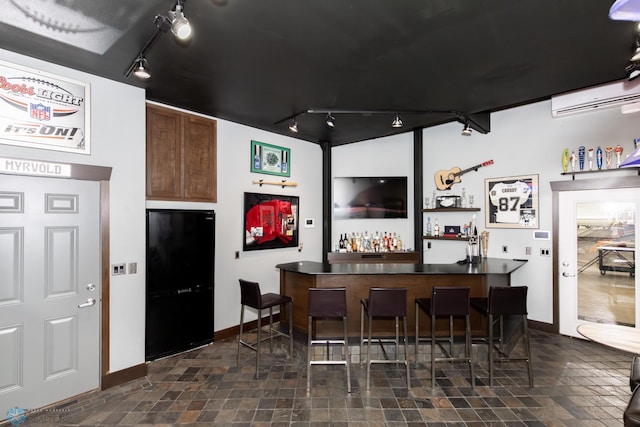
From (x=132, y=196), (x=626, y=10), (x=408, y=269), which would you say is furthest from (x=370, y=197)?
(x=626, y=10)

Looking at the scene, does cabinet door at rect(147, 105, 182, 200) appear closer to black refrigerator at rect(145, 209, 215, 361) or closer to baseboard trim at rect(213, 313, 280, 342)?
black refrigerator at rect(145, 209, 215, 361)

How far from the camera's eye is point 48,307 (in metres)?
2.73

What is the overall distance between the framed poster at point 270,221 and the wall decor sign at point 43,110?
2207 millimetres

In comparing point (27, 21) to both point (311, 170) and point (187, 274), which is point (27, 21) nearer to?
point (187, 274)

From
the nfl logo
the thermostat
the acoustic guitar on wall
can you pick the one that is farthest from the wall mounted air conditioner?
the nfl logo

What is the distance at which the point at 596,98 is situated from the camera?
3.77 metres

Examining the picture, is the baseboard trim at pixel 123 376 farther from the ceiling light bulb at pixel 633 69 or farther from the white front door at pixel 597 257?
the ceiling light bulb at pixel 633 69

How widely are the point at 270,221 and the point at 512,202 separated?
372cm

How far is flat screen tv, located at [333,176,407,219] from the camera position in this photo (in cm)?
561

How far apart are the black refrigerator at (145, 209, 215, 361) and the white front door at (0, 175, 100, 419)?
0.57 metres

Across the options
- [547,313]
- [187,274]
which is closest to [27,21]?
[187,274]

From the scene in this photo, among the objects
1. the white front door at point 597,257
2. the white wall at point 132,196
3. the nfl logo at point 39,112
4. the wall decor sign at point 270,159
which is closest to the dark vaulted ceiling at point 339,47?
the white wall at point 132,196

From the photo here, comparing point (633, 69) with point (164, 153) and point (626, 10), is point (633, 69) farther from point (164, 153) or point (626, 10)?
point (164, 153)

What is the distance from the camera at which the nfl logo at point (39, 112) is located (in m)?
2.65
